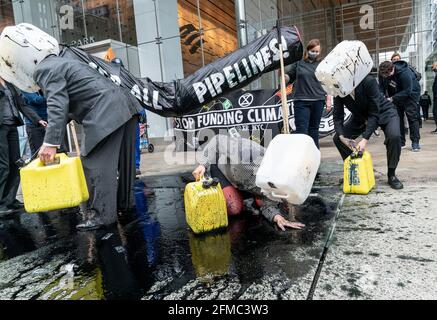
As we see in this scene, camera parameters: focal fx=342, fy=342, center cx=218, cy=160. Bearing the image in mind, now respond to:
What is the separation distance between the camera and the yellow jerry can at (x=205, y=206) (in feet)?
7.78

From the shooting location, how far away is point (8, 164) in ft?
12.8

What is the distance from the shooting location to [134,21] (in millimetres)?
10047

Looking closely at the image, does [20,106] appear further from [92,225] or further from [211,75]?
[211,75]

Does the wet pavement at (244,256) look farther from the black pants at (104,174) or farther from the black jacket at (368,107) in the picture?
the black jacket at (368,107)

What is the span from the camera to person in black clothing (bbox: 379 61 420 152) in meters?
5.24

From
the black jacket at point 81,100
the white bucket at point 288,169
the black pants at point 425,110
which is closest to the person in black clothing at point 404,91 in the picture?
the white bucket at point 288,169

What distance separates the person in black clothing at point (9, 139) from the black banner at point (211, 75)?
84 cm

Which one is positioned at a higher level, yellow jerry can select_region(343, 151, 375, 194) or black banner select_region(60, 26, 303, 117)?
black banner select_region(60, 26, 303, 117)

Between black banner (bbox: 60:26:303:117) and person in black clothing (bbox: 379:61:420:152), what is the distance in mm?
2133

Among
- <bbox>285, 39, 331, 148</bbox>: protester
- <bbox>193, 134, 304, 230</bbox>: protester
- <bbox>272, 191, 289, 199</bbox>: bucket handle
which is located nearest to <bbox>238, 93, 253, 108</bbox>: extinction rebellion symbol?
<bbox>285, 39, 331, 148</bbox>: protester

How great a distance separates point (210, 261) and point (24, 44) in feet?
7.17

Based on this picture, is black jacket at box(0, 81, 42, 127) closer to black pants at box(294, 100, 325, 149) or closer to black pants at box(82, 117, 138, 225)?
black pants at box(82, 117, 138, 225)

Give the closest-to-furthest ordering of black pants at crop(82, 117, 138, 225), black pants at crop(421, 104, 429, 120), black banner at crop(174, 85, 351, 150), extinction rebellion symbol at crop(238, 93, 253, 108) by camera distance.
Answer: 1. black pants at crop(82, 117, 138, 225)
2. black banner at crop(174, 85, 351, 150)
3. extinction rebellion symbol at crop(238, 93, 253, 108)
4. black pants at crop(421, 104, 429, 120)

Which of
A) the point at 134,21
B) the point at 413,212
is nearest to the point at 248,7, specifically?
the point at 134,21
